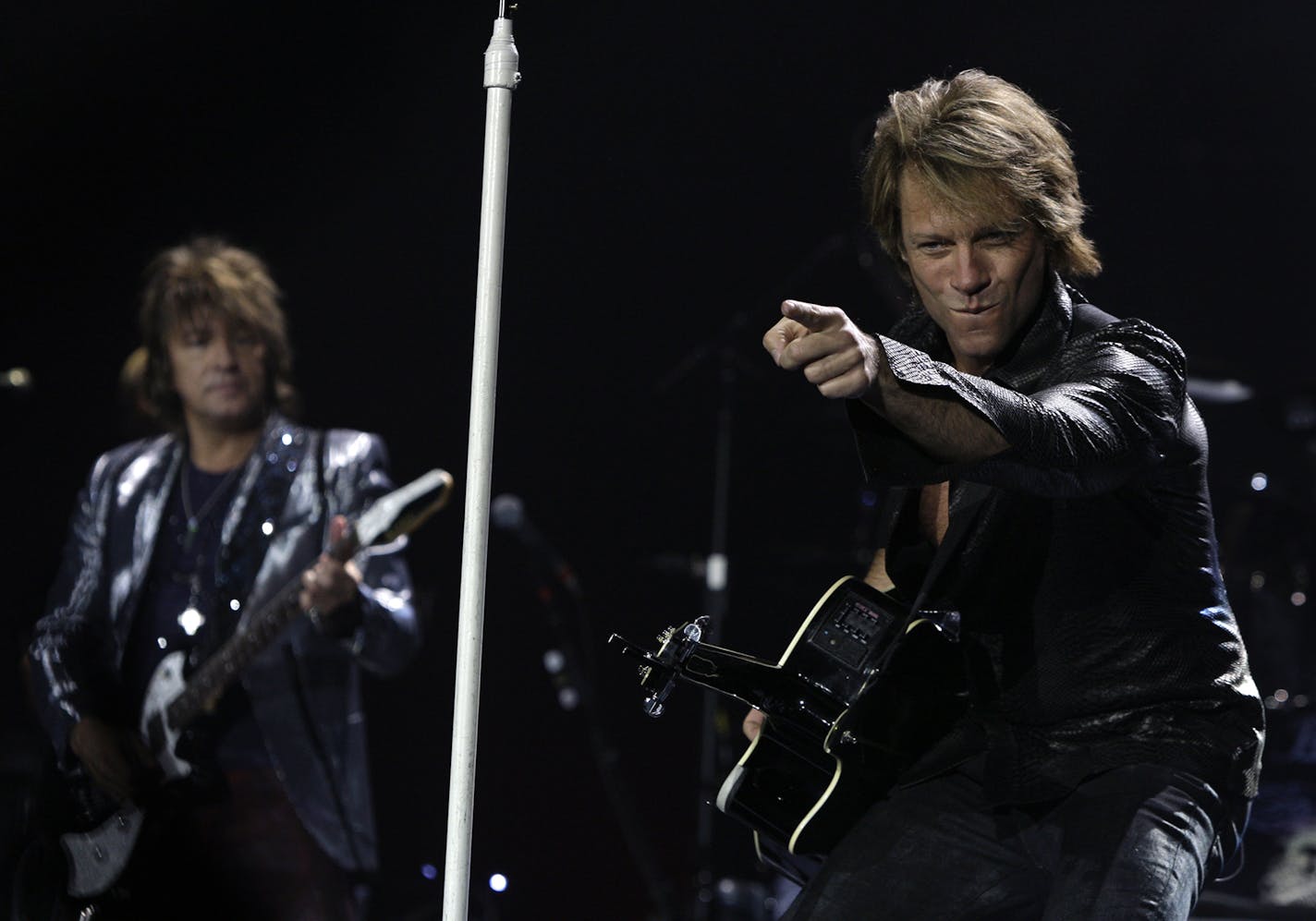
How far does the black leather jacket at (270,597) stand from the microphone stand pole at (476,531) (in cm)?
242

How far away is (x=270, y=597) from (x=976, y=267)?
282 centimetres

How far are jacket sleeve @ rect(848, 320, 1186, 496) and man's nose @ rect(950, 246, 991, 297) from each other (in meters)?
0.32

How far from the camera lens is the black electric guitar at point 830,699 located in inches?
89.7

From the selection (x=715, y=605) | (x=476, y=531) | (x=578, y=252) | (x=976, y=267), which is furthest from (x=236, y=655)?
(x=976, y=267)

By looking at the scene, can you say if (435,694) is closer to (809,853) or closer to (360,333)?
(360,333)

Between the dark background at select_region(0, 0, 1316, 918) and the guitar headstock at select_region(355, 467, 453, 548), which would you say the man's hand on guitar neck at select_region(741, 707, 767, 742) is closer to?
the guitar headstock at select_region(355, 467, 453, 548)

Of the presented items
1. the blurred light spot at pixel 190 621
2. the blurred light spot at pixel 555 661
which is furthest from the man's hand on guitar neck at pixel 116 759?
the blurred light spot at pixel 555 661

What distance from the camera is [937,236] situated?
2.26 m

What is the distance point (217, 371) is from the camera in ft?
15.7

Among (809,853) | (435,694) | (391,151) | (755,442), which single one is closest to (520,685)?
(435,694)

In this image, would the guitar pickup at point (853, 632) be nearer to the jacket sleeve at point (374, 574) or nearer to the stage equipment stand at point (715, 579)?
the jacket sleeve at point (374, 574)

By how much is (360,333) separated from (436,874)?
6.96 ft

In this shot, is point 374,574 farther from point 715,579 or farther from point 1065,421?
point 1065,421

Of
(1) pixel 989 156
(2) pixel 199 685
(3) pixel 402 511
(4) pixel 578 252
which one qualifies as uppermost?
(1) pixel 989 156
